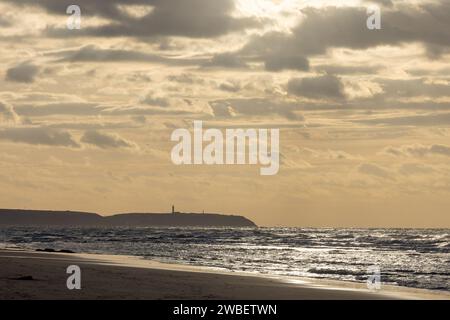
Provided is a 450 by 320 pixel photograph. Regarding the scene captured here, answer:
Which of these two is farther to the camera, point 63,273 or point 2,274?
point 63,273

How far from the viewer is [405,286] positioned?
39531 millimetres

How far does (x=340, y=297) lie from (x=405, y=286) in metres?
11.9

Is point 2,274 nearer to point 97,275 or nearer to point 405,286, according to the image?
point 97,275

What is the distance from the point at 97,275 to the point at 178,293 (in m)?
8.21
